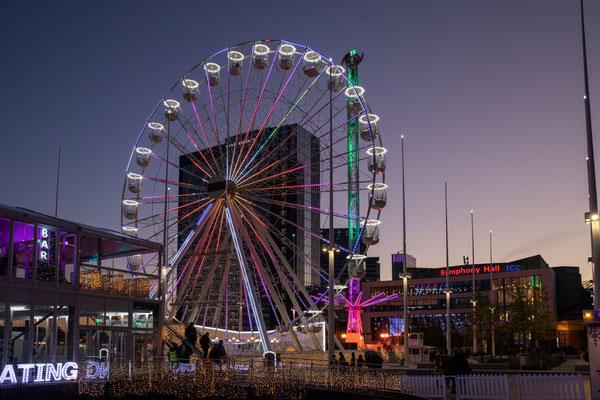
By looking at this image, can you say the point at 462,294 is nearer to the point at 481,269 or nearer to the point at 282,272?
the point at 481,269

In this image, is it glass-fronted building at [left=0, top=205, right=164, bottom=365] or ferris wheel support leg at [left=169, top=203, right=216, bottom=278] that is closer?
glass-fronted building at [left=0, top=205, right=164, bottom=365]

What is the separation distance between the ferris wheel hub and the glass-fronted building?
8.63 m

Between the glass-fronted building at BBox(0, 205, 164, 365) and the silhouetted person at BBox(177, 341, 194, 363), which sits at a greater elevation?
the glass-fronted building at BBox(0, 205, 164, 365)

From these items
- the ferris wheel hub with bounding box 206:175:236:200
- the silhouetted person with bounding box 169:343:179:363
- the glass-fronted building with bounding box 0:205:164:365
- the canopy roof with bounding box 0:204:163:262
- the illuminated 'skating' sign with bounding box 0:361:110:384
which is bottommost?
the illuminated 'skating' sign with bounding box 0:361:110:384

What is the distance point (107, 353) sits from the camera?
91.2 feet

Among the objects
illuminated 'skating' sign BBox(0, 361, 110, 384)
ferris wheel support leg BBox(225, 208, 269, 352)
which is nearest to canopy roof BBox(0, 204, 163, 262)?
illuminated 'skating' sign BBox(0, 361, 110, 384)

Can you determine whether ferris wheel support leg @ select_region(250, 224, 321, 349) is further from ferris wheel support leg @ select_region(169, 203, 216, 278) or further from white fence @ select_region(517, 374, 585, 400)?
white fence @ select_region(517, 374, 585, 400)

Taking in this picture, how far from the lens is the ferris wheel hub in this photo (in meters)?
39.2

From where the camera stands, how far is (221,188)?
39.4 meters

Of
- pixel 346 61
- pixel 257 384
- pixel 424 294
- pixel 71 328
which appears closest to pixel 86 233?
pixel 71 328

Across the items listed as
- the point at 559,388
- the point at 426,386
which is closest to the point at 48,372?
the point at 426,386

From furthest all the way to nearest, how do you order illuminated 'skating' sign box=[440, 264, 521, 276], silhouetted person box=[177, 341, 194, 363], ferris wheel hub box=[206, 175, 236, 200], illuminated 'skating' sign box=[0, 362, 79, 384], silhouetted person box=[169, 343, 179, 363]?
illuminated 'skating' sign box=[440, 264, 521, 276] < ferris wheel hub box=[206, 175, 236, 200] < silhouetted person box=[177, 341, 194, 363] < silhouetted person box=[169, 343, 179, 363] < illuminated 'skating' sign box=[0, 362, 79, 384]

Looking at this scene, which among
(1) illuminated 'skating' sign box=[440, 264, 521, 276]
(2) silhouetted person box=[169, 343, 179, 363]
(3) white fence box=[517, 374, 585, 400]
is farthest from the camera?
(1) illuminated 'skating' sign box=[440, 264, 521, 276]

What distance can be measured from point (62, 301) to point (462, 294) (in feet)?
320
